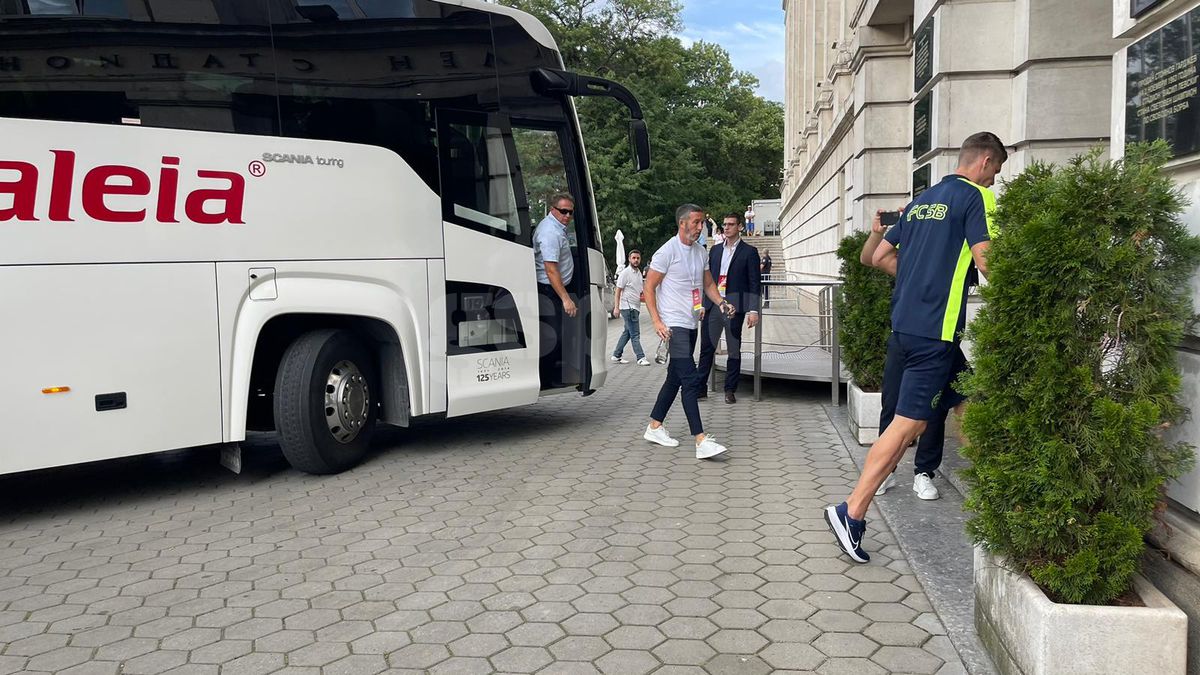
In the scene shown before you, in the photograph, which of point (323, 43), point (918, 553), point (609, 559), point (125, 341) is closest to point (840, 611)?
A: point (918, 553)

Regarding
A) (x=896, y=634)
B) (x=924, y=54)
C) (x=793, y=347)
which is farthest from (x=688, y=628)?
(x=924, y=54)

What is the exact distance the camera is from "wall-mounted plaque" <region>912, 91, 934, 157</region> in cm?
957

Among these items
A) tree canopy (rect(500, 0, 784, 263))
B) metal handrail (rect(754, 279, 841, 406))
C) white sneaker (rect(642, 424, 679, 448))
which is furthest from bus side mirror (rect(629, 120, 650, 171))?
tree canopy (rect(500, 0, 784, 263))

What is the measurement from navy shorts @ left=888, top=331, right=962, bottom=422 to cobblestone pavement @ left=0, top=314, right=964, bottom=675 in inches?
30.1

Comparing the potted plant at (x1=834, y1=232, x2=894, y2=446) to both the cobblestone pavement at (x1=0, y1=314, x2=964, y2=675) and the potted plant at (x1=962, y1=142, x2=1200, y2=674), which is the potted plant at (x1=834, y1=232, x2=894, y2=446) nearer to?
the cobblestone pavement at (x1=0, y1=314, x2=964, y2=675)

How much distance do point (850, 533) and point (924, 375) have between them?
81 centimetres

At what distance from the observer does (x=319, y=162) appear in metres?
6.45

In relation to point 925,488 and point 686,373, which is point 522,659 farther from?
point 686,373

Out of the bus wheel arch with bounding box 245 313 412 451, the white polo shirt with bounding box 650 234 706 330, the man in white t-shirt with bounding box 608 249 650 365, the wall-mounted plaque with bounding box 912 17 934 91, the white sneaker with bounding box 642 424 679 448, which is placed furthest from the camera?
the man in white t-shirt with bounding box 608 249 650 365

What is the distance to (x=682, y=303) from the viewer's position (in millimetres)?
7168

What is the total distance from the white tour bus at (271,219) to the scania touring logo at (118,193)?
12mm

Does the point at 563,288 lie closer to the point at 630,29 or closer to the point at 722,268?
the point at 722,268

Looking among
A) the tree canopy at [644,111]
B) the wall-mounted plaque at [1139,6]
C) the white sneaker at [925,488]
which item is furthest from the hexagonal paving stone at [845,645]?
the tree canopy at [644,111]

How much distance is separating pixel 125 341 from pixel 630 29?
38.4 meters
